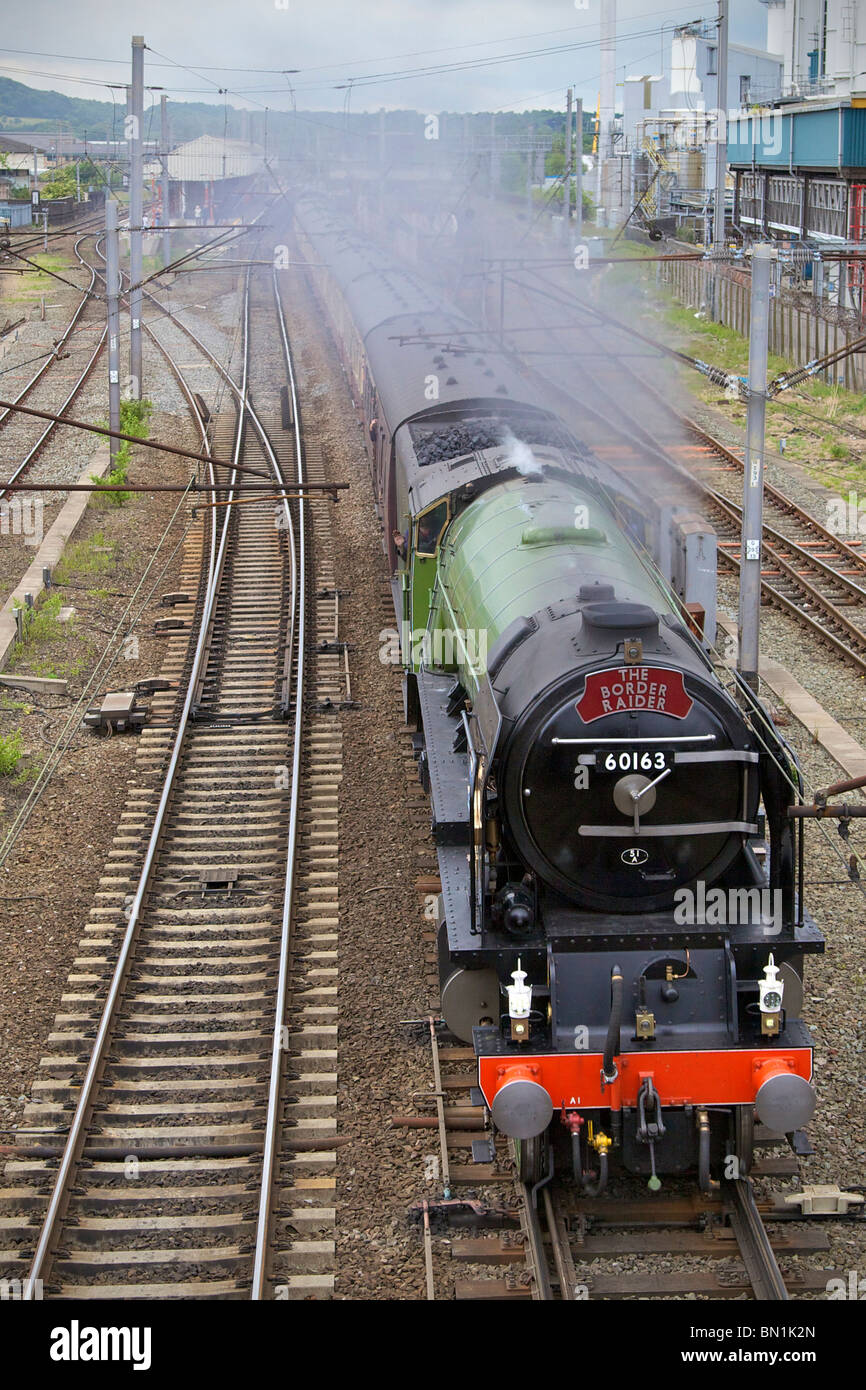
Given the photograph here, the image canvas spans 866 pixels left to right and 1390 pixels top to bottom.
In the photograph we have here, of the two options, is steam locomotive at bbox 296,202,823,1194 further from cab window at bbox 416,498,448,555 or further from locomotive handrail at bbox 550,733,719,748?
cab window at bbox 416,498,448,555

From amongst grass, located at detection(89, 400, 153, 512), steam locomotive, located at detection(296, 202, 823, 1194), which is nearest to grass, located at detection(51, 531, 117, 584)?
grass, located at detection(89, 400, 153, 512)

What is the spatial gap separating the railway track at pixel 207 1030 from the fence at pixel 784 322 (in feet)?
52.2

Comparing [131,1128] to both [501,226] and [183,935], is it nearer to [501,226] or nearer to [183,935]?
[183,935]

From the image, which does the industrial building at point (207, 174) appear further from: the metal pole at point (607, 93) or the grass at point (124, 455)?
the grass at point (124, 455)

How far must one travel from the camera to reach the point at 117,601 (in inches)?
699

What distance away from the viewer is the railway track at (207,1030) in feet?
24.1

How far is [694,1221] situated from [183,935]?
4.56 metres

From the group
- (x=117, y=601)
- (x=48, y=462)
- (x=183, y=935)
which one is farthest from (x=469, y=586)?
(x=48, y=462)

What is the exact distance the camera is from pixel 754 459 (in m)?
12.7

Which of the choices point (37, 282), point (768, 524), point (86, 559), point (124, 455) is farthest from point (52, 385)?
point (37, 282)

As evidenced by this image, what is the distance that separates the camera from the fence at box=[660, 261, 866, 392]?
28938mm

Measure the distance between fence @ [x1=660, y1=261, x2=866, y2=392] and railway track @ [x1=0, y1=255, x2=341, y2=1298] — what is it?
15.9 metres

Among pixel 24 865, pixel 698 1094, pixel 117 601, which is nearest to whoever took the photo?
pixel 698 1094

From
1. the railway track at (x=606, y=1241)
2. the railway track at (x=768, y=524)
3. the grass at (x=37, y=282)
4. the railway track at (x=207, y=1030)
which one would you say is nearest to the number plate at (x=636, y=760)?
the railway track at (x=606, y=1241)
